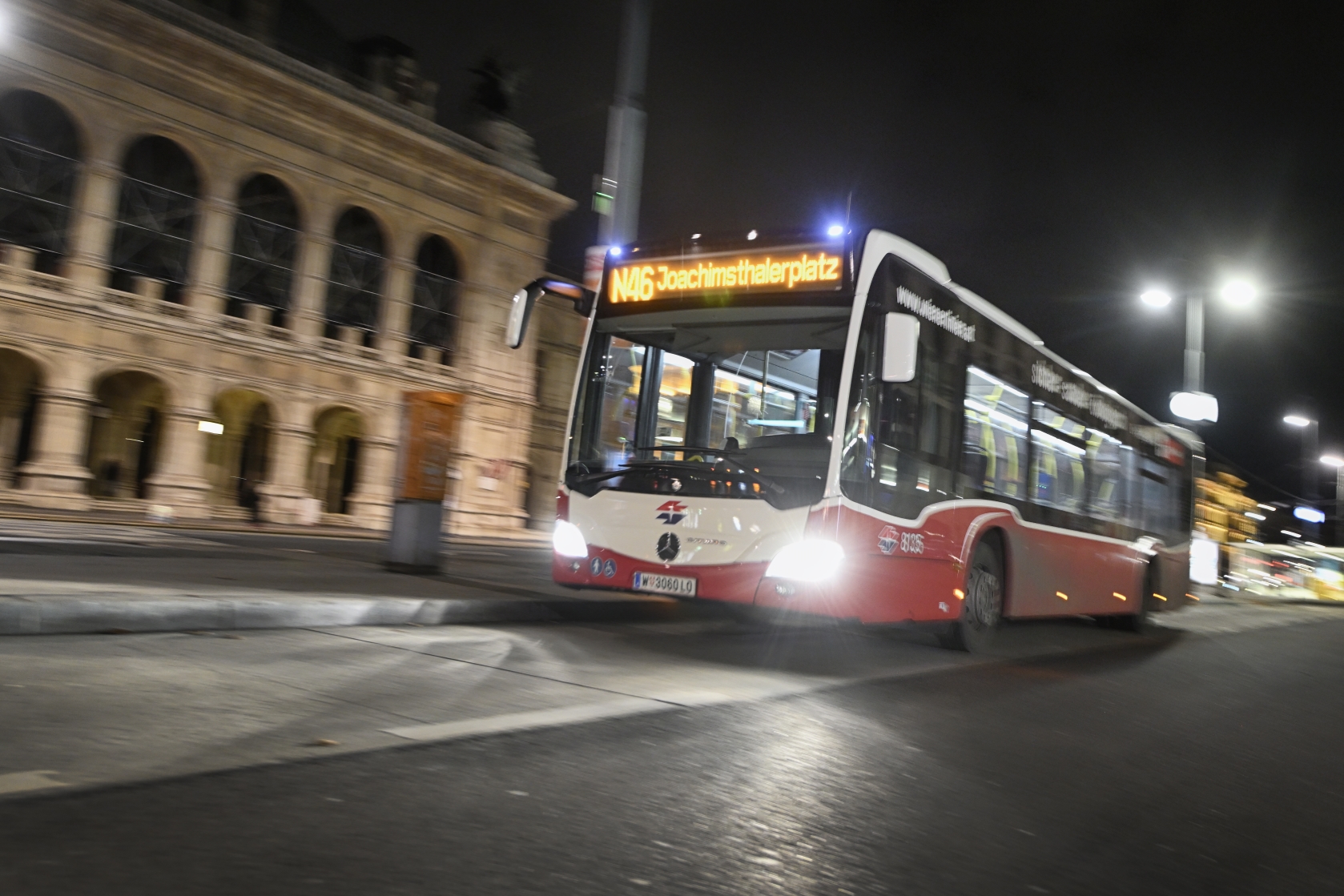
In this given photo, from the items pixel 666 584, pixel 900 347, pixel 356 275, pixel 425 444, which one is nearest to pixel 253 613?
pixel 666 584

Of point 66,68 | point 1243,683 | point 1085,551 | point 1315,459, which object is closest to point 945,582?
point 1243,683

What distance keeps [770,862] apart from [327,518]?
2987cm

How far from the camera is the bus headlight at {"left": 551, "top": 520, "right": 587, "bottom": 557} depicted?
9.16 meters

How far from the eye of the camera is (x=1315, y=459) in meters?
51.4

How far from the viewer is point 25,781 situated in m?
3.57

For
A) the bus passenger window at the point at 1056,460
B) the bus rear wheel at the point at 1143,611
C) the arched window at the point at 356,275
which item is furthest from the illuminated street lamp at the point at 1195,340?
the arched window at the point at 356,275

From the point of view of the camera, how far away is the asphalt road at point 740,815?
3105 mm

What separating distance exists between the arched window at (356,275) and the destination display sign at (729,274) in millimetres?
23782

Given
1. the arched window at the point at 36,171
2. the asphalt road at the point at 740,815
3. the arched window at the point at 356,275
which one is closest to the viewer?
the asphalt road at the point at 740,815

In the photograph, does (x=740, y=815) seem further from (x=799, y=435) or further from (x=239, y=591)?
(x=239, y=591)

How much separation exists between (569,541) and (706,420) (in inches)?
58.6

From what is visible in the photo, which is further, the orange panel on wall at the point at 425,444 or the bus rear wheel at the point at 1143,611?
the bus rear wheel at the point at 1143,611

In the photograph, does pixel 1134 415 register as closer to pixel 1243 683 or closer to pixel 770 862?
pixel 1243 683

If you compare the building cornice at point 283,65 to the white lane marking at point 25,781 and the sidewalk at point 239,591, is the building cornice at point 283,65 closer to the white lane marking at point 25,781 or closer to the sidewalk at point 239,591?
the sidewalk at point 239,591
